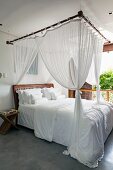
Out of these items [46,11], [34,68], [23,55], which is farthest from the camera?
[34,68]

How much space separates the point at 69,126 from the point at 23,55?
7.48 feet

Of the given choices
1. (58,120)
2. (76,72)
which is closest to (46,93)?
(58,120)

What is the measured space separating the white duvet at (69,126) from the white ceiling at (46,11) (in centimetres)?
196

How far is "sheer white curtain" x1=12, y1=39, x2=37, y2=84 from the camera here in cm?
359

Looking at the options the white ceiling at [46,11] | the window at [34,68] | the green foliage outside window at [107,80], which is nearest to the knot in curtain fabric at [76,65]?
the white ceiling at [46,11]

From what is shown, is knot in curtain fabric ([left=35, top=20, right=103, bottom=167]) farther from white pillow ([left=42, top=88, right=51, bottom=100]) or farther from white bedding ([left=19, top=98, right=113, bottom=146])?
white pillow ([left=42, top=88, right=51, bottom=100])

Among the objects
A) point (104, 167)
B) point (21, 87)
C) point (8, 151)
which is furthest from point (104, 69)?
point (8, 151)

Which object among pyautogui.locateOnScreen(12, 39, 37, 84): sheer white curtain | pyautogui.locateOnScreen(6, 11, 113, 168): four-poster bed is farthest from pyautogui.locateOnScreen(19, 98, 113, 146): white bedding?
pyautogui.locateOnScreen(12, 39, 37, 84): sheer white curtain

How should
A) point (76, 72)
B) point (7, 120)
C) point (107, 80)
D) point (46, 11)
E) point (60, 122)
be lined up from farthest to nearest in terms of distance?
point (107, 80)
point (7, 120)
point (60, 122)
point (46, 11)
point (76, 72)

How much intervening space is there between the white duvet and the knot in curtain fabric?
16 mm

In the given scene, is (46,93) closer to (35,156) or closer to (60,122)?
(60,122)

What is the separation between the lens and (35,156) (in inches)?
97.8

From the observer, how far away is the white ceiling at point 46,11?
241cm

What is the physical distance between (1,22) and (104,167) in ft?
11.9
